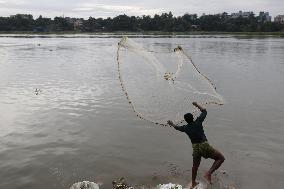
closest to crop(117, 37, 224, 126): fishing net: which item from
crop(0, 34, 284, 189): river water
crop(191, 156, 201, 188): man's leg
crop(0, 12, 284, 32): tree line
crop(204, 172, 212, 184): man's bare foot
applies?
crop(0, 34, 284, 189): river water

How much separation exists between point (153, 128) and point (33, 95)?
31.6 ft

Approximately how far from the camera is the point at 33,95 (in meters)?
23.4

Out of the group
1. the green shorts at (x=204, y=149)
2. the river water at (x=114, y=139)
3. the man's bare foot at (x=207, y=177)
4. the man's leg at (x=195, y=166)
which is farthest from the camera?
the river water at (x=114, y=139)

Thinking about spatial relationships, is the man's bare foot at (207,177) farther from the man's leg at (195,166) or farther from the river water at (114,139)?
the river water at (114,139)

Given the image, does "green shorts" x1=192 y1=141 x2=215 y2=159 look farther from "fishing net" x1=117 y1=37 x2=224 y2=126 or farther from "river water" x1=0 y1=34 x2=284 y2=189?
"river water" x1=0 y1=34 x2=284 y2=189

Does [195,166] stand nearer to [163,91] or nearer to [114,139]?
[114,139]

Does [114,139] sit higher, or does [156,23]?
[156,23]

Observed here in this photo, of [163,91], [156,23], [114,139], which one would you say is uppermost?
[156,23]

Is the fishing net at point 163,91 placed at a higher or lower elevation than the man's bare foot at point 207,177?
higher

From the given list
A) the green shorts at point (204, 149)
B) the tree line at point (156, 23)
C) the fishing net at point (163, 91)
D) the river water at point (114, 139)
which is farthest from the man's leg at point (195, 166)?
the tree line at point (156, 23)

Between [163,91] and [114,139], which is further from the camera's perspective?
[163,91]

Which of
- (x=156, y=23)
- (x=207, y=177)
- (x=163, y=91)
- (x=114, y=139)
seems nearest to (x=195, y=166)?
(x=207, y=177)

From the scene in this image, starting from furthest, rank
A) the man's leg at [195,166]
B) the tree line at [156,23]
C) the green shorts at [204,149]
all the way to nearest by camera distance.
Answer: the tree line at [156,23]
the man's leg at [195,166]
the green shorts at [204,149]

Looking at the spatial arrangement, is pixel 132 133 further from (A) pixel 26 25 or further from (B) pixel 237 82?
(A) pixel 26 25
